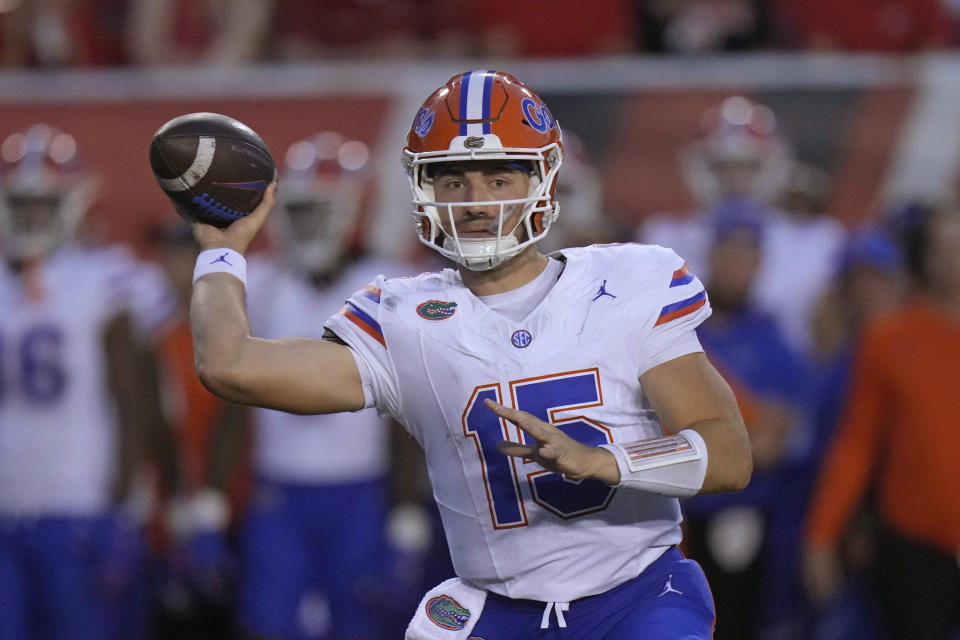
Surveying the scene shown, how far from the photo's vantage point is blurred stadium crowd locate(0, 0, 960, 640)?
468cm

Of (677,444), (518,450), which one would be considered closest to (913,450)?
(677,444)

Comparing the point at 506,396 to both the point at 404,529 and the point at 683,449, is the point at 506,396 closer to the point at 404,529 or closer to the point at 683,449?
the point at 683,449

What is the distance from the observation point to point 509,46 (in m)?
6.80

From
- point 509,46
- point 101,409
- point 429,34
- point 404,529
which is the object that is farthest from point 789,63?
point 101,409

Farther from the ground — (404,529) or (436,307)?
(436,307)

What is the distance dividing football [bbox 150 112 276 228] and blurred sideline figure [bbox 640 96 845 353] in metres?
2.82

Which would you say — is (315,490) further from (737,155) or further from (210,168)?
(210,168)

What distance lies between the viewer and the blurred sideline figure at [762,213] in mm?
5617

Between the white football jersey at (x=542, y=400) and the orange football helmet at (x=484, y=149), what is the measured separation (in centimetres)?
12

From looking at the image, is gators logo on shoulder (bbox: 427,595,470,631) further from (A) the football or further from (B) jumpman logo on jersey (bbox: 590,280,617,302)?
(A) the football

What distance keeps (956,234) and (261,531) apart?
8.41 feet

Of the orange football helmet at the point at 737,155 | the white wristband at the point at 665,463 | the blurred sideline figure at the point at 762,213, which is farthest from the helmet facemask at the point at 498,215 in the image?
the orange football helmet at the point at 737,155

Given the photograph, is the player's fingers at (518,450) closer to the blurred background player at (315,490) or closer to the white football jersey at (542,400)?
the white football jersey at (542,400)

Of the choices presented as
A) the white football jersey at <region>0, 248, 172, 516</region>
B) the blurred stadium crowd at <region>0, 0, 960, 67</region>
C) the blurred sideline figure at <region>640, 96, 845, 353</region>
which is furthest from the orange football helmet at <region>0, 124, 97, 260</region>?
the blurred sideline figure at <region>640, 96, 845, 353</region>
